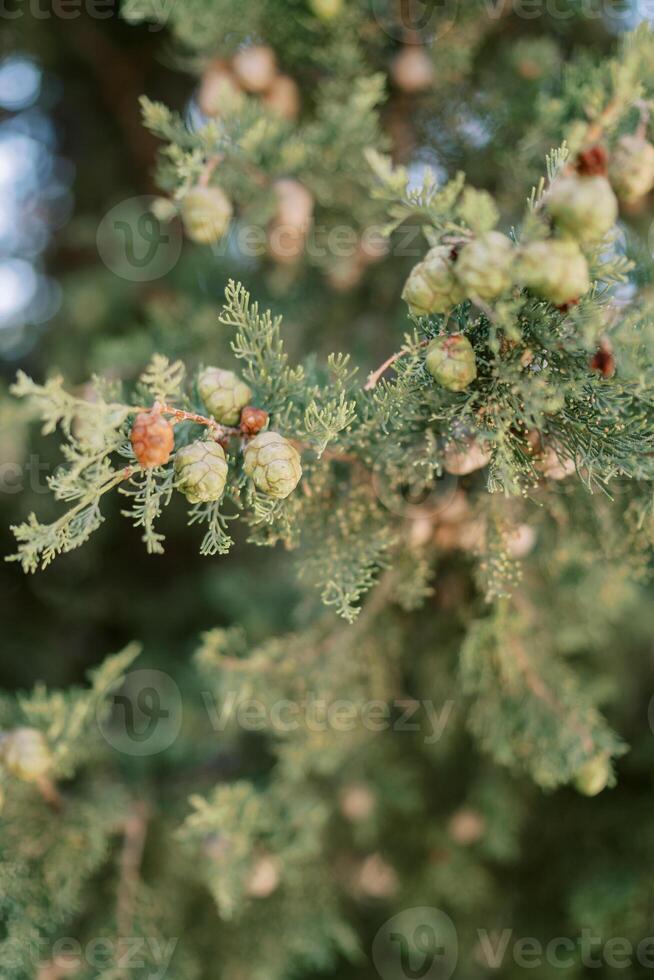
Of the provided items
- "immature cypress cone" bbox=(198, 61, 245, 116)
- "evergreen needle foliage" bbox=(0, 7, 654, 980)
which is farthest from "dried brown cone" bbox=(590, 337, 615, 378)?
"immature cypress cone" bbox=(198, 61, 245, 116)

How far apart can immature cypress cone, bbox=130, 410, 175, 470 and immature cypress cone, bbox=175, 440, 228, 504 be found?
0.02 m

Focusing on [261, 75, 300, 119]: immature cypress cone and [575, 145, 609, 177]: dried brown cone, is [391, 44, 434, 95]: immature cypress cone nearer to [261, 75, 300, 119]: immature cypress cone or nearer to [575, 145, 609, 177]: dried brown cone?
[261, 75, 300, 119]: immature cypress cone

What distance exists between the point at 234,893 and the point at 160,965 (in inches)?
7.8

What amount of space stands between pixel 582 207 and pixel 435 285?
15 centimetres

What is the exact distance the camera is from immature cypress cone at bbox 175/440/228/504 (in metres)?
0.74

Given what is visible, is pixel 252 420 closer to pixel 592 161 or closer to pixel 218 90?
pixel 592 161

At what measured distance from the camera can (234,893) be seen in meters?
1.25

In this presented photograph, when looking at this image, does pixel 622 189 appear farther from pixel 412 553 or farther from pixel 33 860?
pixel 33 860

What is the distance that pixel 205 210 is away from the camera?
105 cm

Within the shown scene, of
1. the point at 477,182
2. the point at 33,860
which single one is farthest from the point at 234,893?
the point at 477,182

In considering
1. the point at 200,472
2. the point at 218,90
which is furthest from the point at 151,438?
the point at 218,90

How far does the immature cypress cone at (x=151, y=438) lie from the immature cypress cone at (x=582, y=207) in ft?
1.42

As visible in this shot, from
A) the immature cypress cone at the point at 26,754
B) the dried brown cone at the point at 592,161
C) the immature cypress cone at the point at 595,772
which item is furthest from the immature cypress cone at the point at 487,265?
the immature cypress cone at the point at 26,754

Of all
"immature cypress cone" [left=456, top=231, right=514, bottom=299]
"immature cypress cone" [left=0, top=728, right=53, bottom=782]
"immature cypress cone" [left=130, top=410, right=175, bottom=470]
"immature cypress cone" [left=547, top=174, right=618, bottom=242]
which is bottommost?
"immature cypress cone" [left=0, top=728, right=53, bottom=782]
